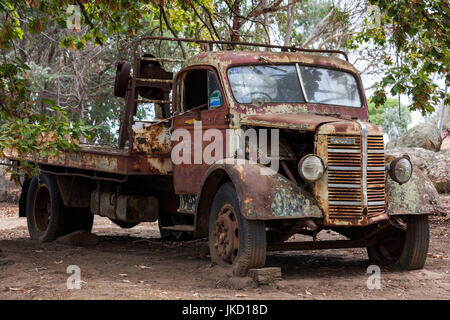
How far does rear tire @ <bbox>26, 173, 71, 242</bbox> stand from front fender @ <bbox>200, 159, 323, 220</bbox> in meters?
4.31

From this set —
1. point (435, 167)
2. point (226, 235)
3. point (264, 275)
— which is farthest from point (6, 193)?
point (264, 275)

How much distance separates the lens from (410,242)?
643 cm

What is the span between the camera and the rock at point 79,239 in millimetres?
9273

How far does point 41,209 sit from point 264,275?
5.46 metres

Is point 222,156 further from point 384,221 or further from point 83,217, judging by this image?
point 83,217

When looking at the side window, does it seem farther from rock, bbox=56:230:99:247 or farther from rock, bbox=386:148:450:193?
rock, bbox=386:148:450:193

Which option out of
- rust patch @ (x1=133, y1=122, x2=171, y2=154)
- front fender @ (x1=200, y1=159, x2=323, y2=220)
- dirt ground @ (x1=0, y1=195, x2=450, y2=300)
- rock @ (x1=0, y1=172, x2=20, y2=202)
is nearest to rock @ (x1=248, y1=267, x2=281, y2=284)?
dirt ground @ (x1=0, y1=195, x2=450, y2=300)

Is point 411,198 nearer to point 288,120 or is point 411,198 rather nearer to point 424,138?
point 288,120

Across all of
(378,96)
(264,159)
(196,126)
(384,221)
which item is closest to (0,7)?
(196,126)

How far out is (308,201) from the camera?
582 cm

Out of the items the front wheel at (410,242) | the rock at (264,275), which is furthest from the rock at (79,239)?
the front wheel at (410,242)

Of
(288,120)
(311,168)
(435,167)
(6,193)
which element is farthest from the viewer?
(6,193)

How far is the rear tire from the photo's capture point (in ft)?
31.1

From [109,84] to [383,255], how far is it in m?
18.9
